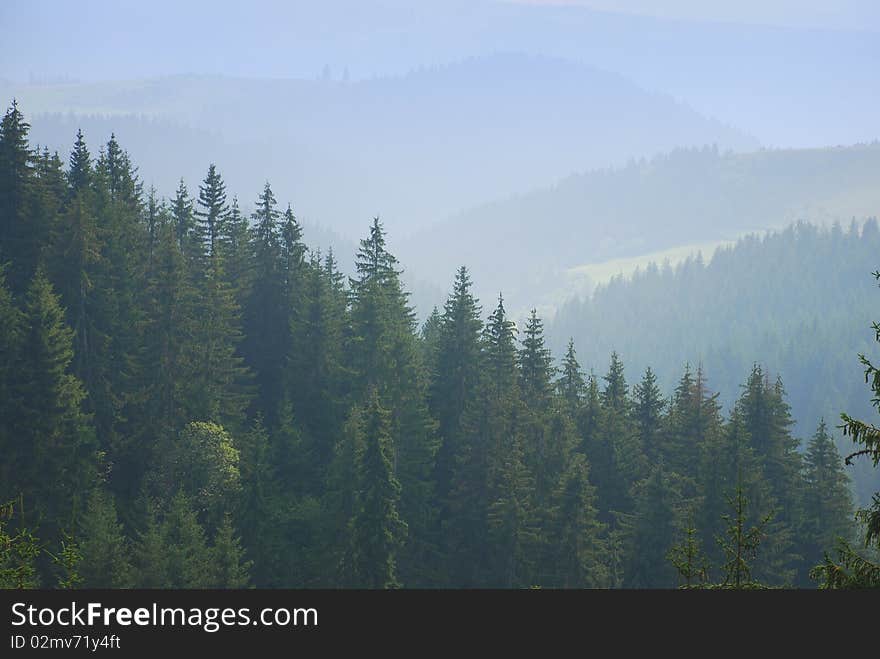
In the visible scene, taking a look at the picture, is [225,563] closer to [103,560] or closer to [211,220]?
[103,560]

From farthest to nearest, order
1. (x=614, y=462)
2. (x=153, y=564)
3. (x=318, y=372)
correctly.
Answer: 1. (x=318, y=372)
2. (x=614, y=462)
3. (x=153, y=564)

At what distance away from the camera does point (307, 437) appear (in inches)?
2317

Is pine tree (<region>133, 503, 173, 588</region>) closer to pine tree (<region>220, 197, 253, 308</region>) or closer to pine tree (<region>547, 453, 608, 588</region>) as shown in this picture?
pine tree (<region>547, 453, 608, 588</region>)

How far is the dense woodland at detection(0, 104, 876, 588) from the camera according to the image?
153 ft

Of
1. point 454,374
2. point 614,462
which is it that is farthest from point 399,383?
point 614,462

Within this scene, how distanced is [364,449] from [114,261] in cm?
2118

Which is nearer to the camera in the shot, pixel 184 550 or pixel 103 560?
pixel 103 560

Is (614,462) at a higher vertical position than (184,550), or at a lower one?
higher

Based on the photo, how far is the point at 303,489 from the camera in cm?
5703

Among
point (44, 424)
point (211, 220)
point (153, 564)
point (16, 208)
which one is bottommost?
point (153, 564)

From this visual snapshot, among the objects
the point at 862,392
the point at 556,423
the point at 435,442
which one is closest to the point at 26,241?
the point at 435,442

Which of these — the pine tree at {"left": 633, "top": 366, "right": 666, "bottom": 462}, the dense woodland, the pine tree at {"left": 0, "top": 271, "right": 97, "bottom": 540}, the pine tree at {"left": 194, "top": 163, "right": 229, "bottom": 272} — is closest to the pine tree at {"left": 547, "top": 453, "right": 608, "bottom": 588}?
the dense woodland

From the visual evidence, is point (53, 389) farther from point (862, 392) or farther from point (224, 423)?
point (862, 392)

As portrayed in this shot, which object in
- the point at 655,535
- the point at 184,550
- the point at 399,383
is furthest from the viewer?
the point at 399,383
